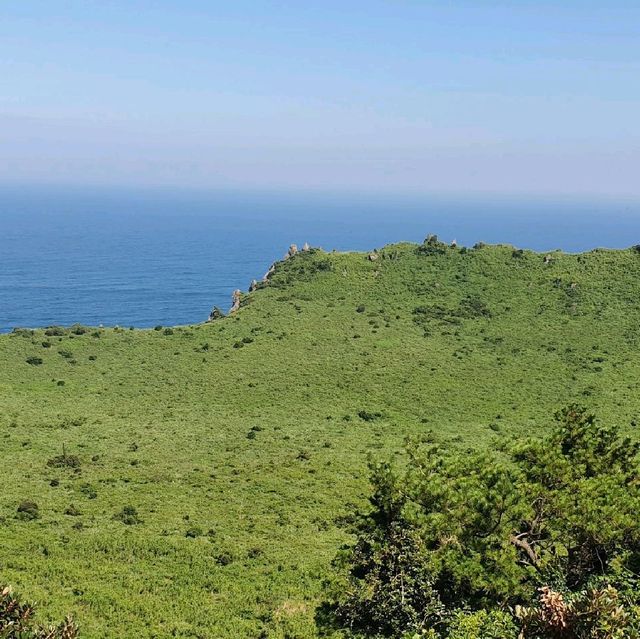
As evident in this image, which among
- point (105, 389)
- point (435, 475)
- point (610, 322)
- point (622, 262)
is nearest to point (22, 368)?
point (105, 389)

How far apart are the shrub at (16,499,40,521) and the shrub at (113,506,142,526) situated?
5.38 metres

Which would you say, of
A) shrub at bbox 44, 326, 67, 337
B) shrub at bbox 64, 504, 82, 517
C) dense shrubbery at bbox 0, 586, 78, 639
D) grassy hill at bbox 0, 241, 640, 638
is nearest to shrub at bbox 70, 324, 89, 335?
grassy hill at bbox 0, 241, 640, 638

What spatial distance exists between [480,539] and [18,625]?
17029mm

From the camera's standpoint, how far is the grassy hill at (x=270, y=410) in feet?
121

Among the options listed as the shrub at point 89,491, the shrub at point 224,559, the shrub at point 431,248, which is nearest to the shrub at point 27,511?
the shrub at point 89,491

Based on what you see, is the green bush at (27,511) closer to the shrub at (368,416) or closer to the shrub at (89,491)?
the shrub at (89,491)

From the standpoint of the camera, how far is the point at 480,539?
26.1m

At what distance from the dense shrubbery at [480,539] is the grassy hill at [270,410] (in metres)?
4.56

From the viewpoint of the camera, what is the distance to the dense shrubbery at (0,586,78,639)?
17.1 meters

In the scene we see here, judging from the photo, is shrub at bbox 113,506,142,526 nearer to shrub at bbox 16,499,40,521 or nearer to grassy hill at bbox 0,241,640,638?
grassy hill at bbox 0,241,640,638

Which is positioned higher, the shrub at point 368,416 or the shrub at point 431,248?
the shrub at point 431,248

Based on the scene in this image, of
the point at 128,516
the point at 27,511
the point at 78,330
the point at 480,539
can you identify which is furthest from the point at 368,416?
the point at 78,330

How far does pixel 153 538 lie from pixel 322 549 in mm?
11019

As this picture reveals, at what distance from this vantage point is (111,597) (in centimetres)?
3412
